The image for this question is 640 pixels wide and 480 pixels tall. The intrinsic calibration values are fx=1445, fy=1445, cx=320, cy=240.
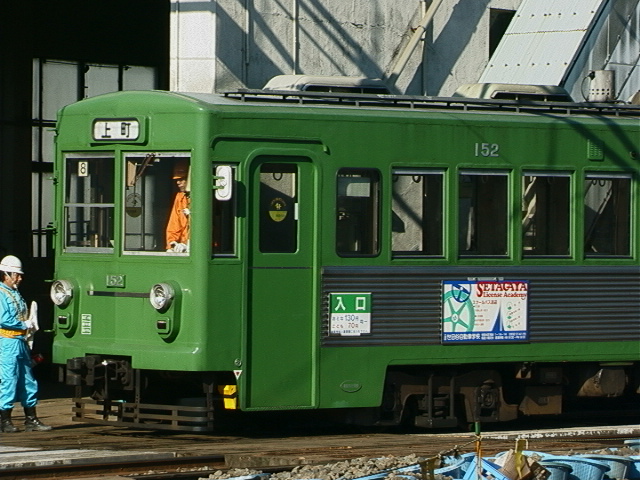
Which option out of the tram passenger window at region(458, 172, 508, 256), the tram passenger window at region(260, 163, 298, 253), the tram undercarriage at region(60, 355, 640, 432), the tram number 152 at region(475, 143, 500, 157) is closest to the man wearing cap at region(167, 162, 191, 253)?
the tram passenger window at region(260, 163, 298, 253)

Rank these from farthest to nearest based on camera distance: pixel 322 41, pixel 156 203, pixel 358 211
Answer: pixel 322 41 → pixel 358 211 → pixel 156 203

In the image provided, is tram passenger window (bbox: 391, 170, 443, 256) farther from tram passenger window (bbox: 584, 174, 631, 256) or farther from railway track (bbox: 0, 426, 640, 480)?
railway track (bbox: 0, 426, 640, 480)

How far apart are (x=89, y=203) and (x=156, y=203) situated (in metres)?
0.80

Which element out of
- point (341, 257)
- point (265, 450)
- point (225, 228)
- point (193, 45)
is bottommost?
point (265, 450)

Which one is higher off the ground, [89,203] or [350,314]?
[89,203]

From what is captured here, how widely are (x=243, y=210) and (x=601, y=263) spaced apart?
3.65m

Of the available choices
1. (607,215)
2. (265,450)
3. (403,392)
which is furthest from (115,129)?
(607,215)

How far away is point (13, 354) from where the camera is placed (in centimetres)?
1302

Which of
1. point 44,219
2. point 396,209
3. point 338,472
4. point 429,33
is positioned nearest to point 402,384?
point 396,209

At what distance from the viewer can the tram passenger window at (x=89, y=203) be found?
12.8 metres

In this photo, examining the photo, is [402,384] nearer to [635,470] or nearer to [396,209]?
[396,209]

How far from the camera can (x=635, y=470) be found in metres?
10.9

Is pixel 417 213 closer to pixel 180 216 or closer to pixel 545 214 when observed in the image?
pixel 545 214

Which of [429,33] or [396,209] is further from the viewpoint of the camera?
[429,33]
